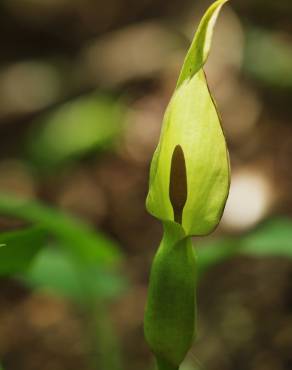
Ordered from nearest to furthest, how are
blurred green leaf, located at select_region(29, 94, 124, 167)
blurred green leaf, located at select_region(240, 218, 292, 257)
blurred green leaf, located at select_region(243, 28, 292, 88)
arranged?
blurred green leaf, located at select_region(240, 218, 292, 257), blurred green leaf, located at select_region(29, 94, 124, 167), blurred green leaf, located at select_region(243, 28, 292, 88)

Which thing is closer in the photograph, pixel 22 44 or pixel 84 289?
pixel 84 289

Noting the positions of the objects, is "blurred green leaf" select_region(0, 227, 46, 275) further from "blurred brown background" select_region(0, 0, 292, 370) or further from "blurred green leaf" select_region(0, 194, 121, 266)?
"blurred brown background" select_region(0, 0, 292, 370)

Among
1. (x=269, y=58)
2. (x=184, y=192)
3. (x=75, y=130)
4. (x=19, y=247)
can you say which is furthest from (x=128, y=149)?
(x=184, y=192)

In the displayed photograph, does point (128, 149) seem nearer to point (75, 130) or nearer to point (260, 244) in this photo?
point (75, 130)

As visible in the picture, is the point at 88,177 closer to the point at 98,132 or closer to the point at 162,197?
the point at 98,132

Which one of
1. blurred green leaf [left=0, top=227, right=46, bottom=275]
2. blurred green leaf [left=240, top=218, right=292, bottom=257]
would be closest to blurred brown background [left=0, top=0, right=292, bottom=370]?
blurred green leaf [left=240, top=218, right=292, bottom=257]

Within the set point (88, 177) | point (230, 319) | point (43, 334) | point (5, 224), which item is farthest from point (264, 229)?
point (88, 177)
